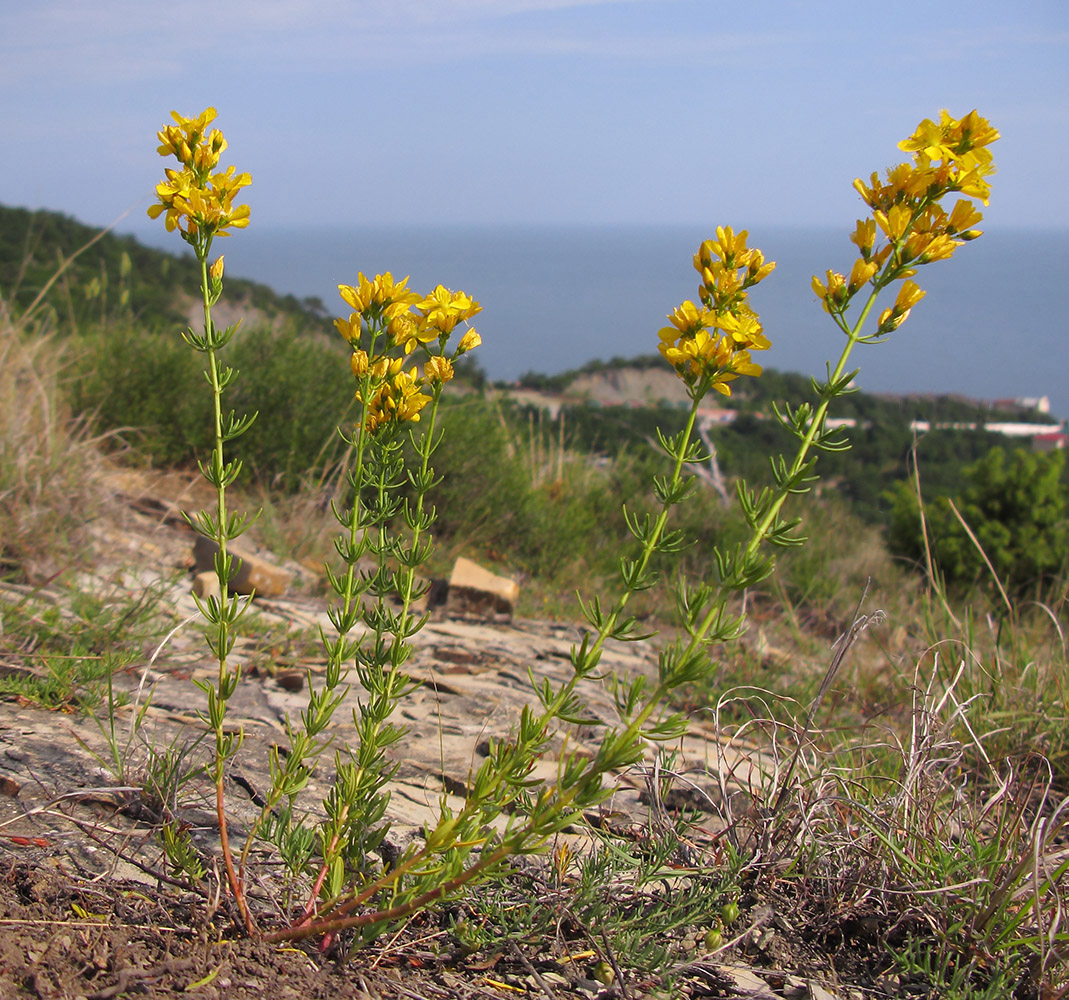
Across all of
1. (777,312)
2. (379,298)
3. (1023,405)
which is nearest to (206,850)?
(379,298)

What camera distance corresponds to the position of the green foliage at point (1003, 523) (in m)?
8.11

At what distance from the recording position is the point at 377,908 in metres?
1.46

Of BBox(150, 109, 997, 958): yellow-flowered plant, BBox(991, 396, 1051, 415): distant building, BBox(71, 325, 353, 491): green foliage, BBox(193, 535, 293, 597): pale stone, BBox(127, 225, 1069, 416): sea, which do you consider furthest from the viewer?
BBox(127, 225, 1069, 416): sea

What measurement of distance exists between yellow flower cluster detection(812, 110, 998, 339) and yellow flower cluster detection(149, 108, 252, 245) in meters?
1.00

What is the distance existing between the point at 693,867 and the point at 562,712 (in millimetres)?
706

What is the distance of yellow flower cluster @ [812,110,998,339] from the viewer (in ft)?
4.28

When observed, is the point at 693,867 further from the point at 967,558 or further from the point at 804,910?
the point at 967,558

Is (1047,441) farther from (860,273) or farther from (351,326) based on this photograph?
(351,326)

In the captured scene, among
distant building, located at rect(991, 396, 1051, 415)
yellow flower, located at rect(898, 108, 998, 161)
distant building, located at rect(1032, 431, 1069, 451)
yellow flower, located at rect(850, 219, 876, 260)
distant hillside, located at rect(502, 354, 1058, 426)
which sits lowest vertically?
yellow flower, located at rect(850, 219, 876, 260)

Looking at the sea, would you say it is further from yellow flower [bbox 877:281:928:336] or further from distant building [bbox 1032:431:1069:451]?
yellow flower [bbox 877:281:928:336]

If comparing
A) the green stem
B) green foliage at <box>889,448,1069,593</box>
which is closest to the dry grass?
the green stem

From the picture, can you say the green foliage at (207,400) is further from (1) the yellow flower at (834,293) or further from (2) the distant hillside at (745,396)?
(2) the distant hillside at (745,396)

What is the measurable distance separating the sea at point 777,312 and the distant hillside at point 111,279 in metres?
21.2

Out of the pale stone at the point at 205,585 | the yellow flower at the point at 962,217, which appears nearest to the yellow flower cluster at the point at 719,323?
the yellow flower at the point at 962,217
